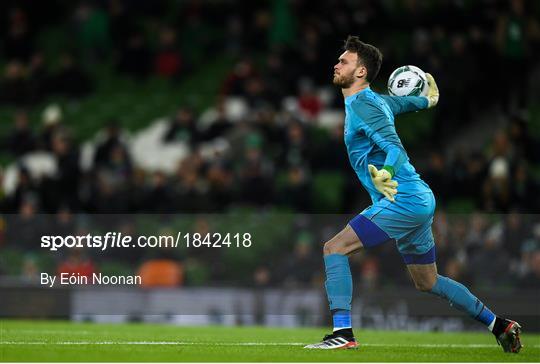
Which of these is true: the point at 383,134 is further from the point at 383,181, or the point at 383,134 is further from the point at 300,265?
the point at 300,265

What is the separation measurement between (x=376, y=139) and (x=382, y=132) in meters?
0.07

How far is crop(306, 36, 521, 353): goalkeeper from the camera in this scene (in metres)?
10.2

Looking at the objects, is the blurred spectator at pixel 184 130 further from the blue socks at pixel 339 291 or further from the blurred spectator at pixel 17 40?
the blue socks at pixel 339 291

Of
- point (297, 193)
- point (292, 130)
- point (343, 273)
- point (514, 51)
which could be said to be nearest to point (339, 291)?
point (343, 273)

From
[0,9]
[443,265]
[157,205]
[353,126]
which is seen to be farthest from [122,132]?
[353,126]

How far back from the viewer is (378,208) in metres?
10.4

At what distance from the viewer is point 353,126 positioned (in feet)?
34.0

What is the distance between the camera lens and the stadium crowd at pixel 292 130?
684 inches

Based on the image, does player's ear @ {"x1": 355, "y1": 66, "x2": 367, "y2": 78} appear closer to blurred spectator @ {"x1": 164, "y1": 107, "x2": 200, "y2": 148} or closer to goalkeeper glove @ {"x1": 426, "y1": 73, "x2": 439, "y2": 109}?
goalkeeper glove @ {"x1": 426, "y1": 73, "x2": 439, "y2": 109}

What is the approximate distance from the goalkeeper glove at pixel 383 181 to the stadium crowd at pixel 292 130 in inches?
274

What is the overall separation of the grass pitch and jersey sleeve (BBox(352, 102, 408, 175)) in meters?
1.46

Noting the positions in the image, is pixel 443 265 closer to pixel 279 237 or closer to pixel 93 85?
pixel 279 237

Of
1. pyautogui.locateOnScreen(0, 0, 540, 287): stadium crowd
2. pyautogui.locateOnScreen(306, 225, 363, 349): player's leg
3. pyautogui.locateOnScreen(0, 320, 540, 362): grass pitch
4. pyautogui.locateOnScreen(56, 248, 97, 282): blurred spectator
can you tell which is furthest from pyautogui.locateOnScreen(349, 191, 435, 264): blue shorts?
pyautogui.locateOnScreen(56, 248, 97, 282): blurred spectator

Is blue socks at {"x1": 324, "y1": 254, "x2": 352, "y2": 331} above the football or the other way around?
the other way around
